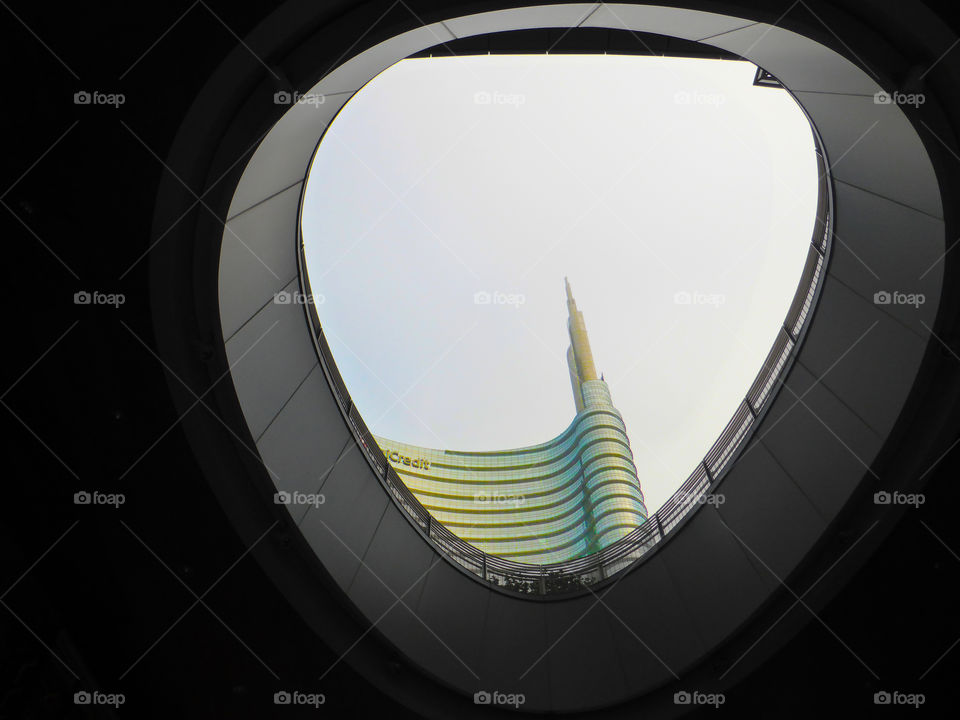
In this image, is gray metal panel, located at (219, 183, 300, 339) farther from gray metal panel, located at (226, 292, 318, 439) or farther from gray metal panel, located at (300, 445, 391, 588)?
gray metal panel, located at (300, 445, 391, 588)

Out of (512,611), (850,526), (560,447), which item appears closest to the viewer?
(850,526)

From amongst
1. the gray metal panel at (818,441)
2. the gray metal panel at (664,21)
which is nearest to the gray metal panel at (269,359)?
the gray metal panel at (664,21)

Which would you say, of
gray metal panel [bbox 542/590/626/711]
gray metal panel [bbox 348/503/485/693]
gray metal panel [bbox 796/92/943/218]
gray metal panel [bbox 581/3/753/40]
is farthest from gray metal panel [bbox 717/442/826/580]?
gray metal panel [bbox 581/3/753/40]

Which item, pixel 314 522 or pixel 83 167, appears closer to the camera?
pixel 83 167

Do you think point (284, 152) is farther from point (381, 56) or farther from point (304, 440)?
point (304, 440)

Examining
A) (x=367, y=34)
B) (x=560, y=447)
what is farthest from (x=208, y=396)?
(x=560, y=447)

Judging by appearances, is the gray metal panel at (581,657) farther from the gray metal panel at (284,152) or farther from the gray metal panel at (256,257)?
the gray metal panel at (284,152)

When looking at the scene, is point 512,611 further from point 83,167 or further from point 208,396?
point 83,167

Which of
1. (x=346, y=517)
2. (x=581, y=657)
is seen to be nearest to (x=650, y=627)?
(x=581, y=657)
